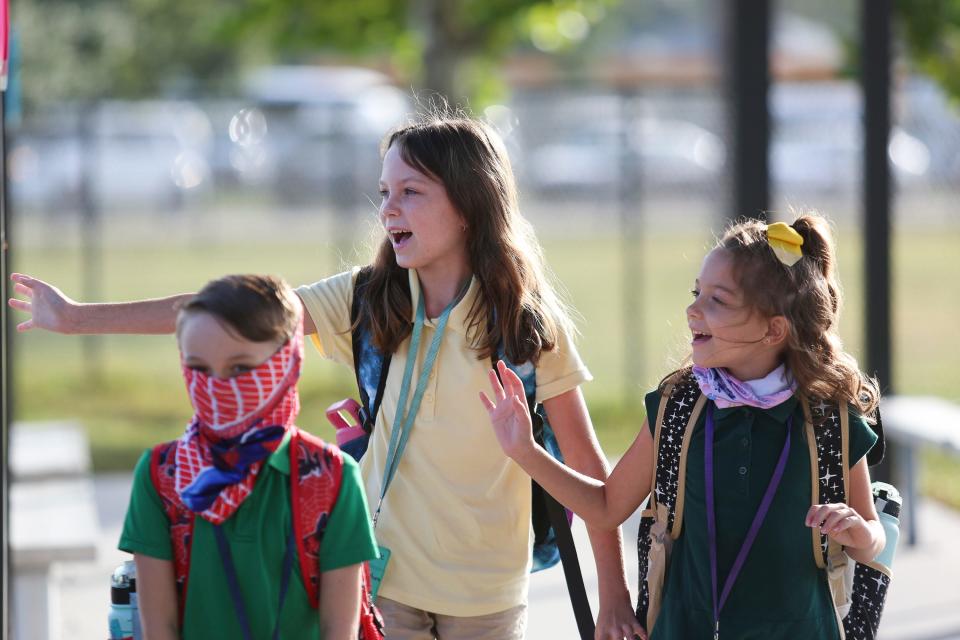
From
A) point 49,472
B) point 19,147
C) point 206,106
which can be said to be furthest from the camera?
point 206,106

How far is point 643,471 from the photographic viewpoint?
277 cm

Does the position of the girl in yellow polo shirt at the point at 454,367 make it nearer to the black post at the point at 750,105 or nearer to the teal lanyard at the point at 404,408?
the teal lanyard at the point at 404,408

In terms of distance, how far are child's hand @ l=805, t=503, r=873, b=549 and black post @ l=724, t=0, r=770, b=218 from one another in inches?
134

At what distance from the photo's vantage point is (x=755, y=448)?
8.59 ft

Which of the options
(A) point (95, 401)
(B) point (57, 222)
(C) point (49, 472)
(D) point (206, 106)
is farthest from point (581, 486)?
(D) point (206, 106)


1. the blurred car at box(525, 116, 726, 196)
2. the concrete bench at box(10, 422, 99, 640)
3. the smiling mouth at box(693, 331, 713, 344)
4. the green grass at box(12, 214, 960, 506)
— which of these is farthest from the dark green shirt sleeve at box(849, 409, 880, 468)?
the blurred car at box(525, 116, 726, 196)

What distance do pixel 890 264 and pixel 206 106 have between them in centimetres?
3020

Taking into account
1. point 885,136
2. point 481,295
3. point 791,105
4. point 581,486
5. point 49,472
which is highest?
point 791,105

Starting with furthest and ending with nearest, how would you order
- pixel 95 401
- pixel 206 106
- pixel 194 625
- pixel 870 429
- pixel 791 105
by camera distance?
pixel 206 106
pixel 791 105
pixel 95 401
pixel 870 429
pixel 194 625

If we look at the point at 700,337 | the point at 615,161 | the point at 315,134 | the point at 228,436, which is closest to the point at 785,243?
the point at 700,337

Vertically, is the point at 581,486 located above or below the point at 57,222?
below

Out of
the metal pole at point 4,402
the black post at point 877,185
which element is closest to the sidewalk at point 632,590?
the black post at point 877,185

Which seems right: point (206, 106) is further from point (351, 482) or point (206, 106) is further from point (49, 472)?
point (351, 482)

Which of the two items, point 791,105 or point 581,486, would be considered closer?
point 581,486
